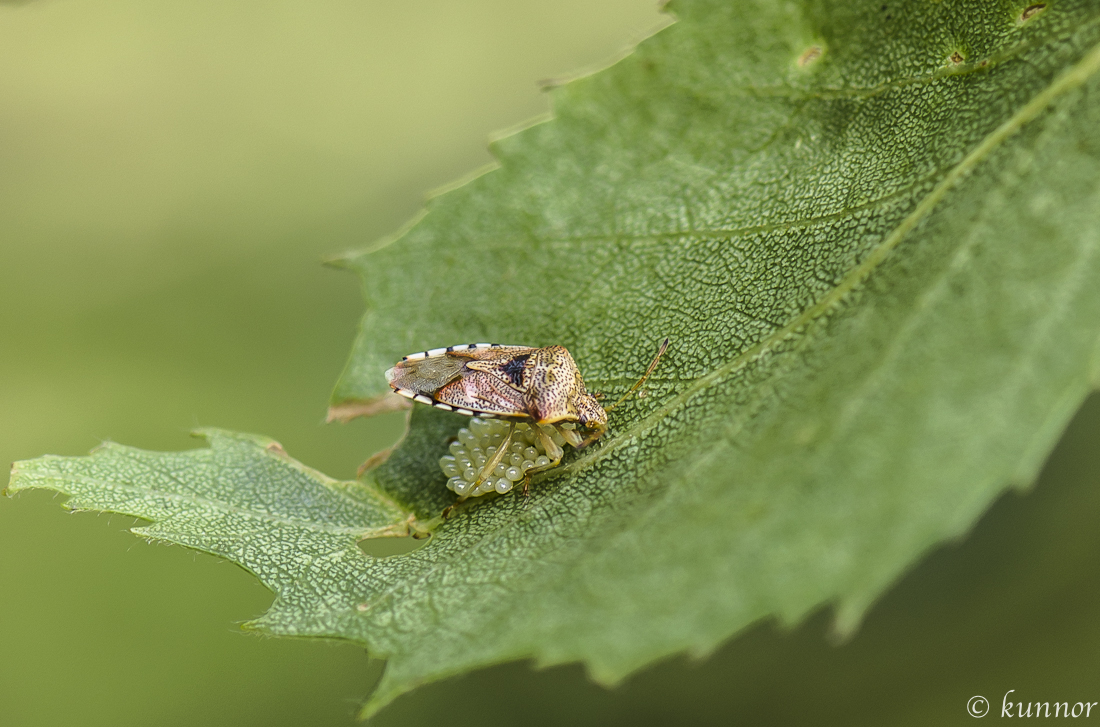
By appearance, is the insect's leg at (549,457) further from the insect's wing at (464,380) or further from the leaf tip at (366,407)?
the leaf tip at (366,407)

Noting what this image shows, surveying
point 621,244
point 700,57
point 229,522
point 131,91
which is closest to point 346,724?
point 229,522

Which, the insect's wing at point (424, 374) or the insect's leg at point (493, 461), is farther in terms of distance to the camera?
the insect's wing at point (424, 374)

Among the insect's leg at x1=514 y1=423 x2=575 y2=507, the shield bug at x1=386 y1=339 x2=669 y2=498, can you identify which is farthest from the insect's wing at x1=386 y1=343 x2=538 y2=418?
the insect's leg at x1=514 y1=423 x2=575 y2=507

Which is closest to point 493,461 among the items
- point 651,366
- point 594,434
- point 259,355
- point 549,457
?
point 549,457

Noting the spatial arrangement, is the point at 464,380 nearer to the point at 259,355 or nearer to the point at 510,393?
the point at 510,393

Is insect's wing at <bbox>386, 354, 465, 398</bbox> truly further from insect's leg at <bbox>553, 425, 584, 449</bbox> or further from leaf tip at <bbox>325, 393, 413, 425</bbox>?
insect's leg at <bbox>553, 425, 584, 449</bbox>

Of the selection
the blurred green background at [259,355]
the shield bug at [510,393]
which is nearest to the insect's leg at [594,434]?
the shield bug at [510,393]
